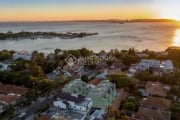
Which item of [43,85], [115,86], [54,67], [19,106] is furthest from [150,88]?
[54,67]

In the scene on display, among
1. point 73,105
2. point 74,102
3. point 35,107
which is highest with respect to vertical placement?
point 74,102

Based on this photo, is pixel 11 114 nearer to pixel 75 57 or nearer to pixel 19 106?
pixel 19 106

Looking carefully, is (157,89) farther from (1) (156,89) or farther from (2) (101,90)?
(2) (101,90)

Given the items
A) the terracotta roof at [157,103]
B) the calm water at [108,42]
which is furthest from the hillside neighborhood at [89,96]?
the calm water at [108,42]

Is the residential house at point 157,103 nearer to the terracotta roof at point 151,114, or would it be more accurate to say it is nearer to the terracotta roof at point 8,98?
the terracotta roof at point 151,114

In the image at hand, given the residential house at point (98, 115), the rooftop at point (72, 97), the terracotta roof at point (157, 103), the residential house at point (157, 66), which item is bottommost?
the residential house at point (98, 115)

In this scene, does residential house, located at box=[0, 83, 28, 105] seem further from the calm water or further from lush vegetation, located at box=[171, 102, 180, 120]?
the calm water

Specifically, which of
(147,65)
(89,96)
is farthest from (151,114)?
(147,65)
